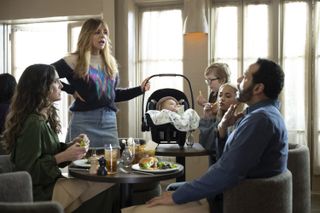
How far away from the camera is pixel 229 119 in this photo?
8.02ft

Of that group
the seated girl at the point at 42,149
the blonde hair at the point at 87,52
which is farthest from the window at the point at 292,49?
the seated girl at the point at 42,149

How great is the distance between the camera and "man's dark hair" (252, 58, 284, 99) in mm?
1910

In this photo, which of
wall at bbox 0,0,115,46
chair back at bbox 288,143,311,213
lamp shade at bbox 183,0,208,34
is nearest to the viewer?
chair back at bbox 288,143,311,213

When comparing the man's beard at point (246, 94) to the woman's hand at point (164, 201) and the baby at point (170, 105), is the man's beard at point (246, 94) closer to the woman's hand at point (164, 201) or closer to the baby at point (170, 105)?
the woman's hand at point (164, 201)

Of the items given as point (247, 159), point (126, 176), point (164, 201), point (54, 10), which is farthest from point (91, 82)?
point (54, 10)

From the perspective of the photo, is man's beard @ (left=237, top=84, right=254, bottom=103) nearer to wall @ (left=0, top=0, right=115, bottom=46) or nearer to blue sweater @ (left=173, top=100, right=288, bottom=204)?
blue sweater @ (left=173, top=100, right=288, bottom=204)

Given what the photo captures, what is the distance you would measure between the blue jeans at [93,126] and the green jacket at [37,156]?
672mm

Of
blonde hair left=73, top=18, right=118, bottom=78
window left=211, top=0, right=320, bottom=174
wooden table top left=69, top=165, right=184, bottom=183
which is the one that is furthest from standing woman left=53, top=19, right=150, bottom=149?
window left=211, top=0, right=320, bottom=174

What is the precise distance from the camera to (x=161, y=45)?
195 inches

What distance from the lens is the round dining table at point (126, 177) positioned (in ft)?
6.45

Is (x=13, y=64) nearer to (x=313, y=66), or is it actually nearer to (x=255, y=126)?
Answer: (x=313, y=66)

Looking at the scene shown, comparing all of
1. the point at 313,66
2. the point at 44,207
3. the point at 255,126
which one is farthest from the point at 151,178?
the point at 313,66

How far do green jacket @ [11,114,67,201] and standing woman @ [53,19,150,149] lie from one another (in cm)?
68

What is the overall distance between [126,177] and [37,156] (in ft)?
1.59
